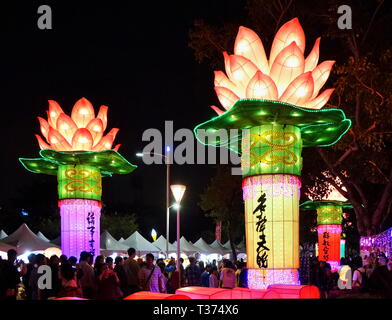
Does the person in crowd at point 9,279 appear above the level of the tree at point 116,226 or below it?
above

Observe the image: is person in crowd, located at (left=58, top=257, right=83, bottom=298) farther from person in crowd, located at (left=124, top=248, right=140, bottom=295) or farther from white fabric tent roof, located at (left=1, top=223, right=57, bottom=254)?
white fabric tent roof, located at (left=1, top=223, right=57, bottom=254)

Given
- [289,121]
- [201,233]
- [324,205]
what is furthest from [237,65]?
[201,233]

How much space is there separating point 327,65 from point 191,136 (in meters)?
4.22

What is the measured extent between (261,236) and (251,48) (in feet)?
11.3

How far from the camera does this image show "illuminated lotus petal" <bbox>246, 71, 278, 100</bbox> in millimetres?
10062

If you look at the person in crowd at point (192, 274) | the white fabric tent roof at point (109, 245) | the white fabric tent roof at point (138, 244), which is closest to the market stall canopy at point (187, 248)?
the white fabric tent roof at point (138, 244)

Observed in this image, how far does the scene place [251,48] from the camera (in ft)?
34.5

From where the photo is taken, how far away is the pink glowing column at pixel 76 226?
15648mm

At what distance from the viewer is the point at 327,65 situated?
1081 cm

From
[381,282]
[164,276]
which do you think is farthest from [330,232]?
[381,282]

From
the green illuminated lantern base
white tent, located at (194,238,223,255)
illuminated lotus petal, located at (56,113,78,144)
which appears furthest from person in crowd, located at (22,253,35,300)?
white tent, located at (194,238,223,255)

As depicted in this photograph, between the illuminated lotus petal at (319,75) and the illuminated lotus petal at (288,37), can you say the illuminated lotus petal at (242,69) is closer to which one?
the illuminated lotus petal at (288,37)
